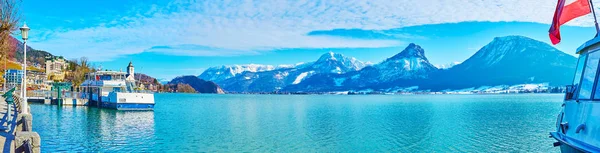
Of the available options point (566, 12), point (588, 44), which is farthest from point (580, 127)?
point (566, 12)

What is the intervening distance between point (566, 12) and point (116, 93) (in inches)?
2747

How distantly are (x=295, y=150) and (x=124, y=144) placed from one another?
42.8 feet

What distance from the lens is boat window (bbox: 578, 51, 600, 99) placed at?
14.8m

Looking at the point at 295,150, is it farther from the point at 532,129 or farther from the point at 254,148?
the point at 532,129

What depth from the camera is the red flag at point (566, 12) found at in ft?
55.3

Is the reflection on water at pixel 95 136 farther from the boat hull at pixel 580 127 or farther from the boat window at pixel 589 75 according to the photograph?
the boat window at pixel 589 75

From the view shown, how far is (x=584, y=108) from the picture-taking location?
14781 mm

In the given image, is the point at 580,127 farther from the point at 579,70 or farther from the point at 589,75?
the point at 579,70

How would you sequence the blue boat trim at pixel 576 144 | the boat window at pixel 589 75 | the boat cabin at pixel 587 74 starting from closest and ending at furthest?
the blue boat trim at pixel 576 144
the boat cabin at pixel 587 74
the boat window at pixel 589 75

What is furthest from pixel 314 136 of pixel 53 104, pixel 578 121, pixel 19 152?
pixel 53 104

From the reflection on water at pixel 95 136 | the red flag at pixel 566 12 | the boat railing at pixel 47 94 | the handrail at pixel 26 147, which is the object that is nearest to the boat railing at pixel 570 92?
the red flag at pixel 566 12

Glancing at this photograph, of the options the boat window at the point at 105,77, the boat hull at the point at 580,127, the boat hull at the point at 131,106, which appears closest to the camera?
the boat hull at the point at 580,127

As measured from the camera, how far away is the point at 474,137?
3991cm

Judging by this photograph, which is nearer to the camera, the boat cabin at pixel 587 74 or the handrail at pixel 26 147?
the handrail at pixel 26 147
